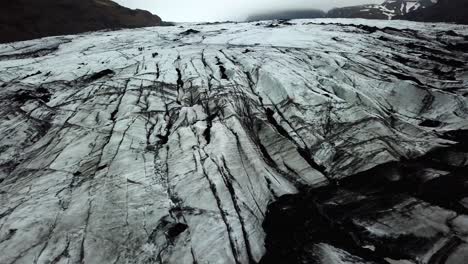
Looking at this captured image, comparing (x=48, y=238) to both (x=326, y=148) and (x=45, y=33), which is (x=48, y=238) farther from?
(x=45, y=33)

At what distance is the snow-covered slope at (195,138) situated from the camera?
6.35 metres

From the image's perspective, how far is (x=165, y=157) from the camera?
8.28 meters

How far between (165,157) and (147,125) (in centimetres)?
167

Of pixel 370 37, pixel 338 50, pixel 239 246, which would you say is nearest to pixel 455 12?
pixel 370 37

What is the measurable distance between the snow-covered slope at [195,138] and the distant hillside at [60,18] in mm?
31939

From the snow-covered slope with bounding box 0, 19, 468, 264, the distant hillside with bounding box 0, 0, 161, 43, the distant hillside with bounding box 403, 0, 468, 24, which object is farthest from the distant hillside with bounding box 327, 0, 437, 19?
the snow-covered slope with bounding box 0, 19, 468, 264

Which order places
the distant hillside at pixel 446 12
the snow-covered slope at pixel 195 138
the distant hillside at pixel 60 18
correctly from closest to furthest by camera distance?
the snow-covered slope at pixel 195 138 < the distant hillside at pixel 60 18 < the distant hillside at pixel 446 12

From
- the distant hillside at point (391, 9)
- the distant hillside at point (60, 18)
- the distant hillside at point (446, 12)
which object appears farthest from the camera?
the distant hillside at point (391, 9)

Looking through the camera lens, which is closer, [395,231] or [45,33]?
[395,231]

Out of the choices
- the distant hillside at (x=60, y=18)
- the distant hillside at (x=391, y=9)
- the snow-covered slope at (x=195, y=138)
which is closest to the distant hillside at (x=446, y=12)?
the distant hillside at (x=391, y=9)

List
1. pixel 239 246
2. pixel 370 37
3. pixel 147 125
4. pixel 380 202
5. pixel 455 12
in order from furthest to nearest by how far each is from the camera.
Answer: pixel 455 12 < pixel 370 37 < pixel 147 125 < pixel 380 202 < pixel 239 246

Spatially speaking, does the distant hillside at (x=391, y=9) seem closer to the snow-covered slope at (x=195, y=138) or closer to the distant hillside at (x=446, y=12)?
the distant hillside at (x=446, y=12)

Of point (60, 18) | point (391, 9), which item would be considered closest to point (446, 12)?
point (60, 18)

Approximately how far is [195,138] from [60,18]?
45.3 meters
